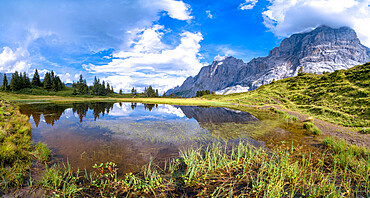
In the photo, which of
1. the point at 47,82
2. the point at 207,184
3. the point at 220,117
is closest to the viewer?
the point at 207,184

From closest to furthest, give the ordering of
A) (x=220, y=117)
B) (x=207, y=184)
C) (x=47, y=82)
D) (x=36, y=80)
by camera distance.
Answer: (x=207, y=184) < (x=220, y=117) < (x=47, y=82) < (x=36, y=80)

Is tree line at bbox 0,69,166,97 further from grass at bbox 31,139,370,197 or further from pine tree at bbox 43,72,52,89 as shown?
grass at bbox 31,139,370,197

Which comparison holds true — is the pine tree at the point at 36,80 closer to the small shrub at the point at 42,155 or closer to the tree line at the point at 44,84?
the tree line at the point at 44,84

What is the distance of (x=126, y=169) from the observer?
22.8 feet

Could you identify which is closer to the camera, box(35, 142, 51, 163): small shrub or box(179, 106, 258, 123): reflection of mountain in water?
box(35, 142, 51, 163): small shrub

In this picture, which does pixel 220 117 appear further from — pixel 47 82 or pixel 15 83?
pixel 47 82

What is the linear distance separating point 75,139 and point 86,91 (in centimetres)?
12380

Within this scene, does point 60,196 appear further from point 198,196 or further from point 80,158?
point 198,196

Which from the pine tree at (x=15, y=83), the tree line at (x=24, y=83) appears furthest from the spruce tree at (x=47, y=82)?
the pine tree at (x=15, y=83)

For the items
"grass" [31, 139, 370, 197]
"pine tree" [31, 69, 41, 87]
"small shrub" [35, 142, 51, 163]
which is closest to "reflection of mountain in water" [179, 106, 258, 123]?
"grass" [31, 139, 370, 197]

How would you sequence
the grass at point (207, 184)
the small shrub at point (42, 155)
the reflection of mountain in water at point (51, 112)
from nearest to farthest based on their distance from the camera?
the grass at point (207, 184) → the small shrub at point (42, 155) → the reflection of mountain in water at point (51, 112)

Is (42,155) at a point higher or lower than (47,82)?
lower

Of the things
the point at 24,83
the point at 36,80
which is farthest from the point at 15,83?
the point at 36,80

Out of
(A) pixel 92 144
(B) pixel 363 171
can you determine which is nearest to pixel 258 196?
(B) pixel 363 171
